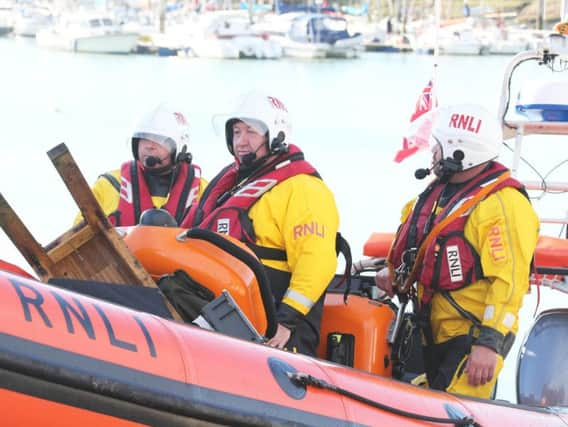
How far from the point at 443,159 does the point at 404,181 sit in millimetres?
7353

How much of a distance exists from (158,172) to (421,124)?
1.00 m

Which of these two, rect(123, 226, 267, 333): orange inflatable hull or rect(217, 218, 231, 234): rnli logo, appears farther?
rect(217, 218, 231, 234): rnli logo

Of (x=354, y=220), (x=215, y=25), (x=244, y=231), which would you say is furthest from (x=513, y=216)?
(x=215, y=25)

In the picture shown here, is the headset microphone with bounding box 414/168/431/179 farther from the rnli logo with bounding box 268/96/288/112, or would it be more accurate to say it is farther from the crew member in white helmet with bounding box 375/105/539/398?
the rnli logo with bounding box 268/96/288/112

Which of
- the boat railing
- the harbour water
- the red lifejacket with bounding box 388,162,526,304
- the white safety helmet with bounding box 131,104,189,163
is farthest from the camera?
the harbour water

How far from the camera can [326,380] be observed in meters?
2.33

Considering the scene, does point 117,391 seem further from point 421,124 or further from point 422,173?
point 421,124

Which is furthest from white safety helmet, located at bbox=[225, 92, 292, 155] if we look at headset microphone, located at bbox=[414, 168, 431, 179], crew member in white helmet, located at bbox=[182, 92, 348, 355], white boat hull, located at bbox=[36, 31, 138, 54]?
white boat hull, located at bbox=[36, 31, 138, 54]

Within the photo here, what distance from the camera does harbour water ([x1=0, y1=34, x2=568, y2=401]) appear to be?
8844 mm

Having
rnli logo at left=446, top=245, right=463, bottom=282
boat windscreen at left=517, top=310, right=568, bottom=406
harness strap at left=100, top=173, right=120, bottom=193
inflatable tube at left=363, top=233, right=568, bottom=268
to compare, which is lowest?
boat windscreen at left=517, top=310, right=568, bottom=406

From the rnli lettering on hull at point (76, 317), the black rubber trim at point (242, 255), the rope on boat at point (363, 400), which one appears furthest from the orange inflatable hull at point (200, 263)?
the rnli lettering on hull at point (76, 317)

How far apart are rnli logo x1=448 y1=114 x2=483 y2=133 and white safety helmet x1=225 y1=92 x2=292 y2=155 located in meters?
0.48

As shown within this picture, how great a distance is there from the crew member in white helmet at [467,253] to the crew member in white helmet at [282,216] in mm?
329

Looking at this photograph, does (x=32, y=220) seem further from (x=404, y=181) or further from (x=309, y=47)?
(x=309, y=47)
